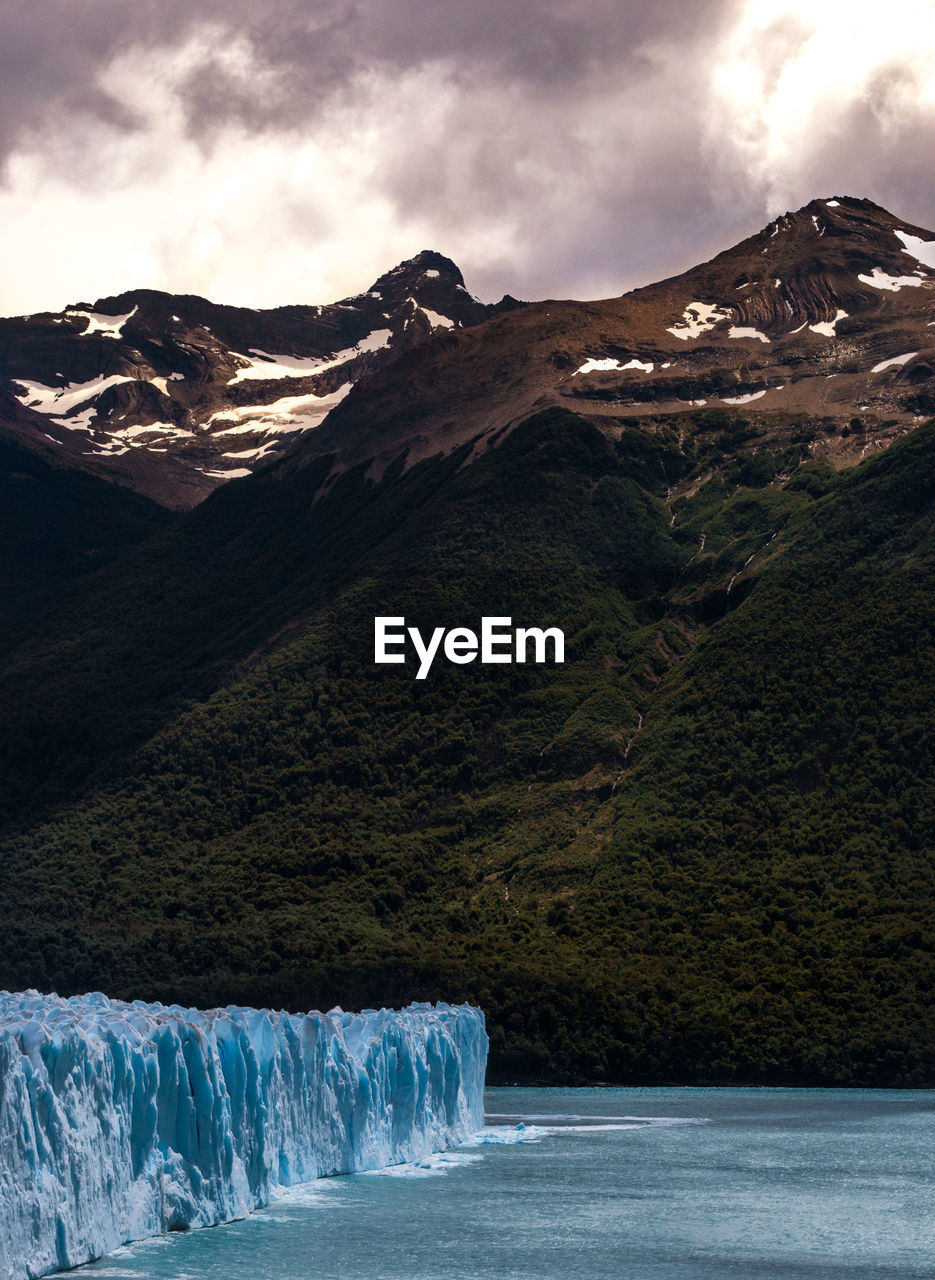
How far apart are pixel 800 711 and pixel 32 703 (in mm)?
69445

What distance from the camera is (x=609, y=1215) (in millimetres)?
42656

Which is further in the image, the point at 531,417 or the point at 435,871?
the point at 531,417

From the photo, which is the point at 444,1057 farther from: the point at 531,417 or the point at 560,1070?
the point at 531,417

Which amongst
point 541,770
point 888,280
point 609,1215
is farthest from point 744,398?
point 609,1215

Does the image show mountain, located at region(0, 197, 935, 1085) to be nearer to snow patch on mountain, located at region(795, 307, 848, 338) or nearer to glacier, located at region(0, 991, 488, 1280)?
snow patch on mountain, located at region(795, 307, 848, 338)

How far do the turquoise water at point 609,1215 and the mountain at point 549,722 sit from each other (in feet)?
92.8

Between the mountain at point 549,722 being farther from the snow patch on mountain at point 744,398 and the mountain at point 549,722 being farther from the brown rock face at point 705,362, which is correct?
the snow patch on mountain at point 744,398

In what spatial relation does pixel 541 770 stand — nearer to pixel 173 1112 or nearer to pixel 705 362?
pixel 705 362

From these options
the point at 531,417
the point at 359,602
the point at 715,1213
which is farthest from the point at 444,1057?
the point at 531,417

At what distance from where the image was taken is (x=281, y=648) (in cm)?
14950

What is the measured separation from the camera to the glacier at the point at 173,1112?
29172 mm

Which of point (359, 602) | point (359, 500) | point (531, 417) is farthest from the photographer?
point (359, 500)

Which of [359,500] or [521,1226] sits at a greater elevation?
[359,500]

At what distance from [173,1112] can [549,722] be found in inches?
3879
